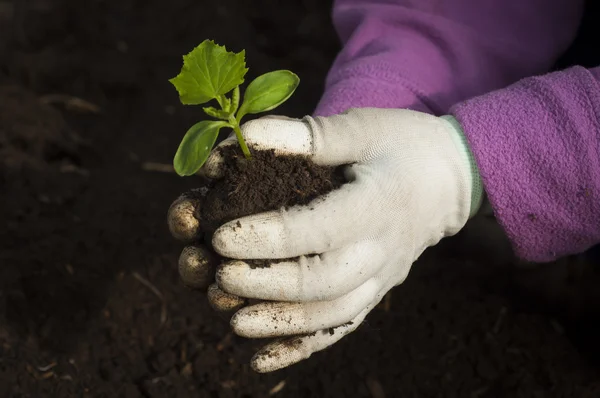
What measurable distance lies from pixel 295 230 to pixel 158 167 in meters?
1.31

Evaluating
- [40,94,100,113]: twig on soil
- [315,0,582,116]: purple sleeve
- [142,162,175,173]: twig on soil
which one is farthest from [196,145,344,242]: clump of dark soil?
[40,94,100,113]: twig on soil

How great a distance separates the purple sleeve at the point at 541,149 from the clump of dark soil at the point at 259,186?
33 cm

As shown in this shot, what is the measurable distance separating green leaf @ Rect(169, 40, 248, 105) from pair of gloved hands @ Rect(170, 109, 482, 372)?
13 centimetres

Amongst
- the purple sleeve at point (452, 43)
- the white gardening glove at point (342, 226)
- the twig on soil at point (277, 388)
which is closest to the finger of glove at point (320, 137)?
the white gardening glove at point (342, 226)

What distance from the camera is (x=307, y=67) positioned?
2.75 meters

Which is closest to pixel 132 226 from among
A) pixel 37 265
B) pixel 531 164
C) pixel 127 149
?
pixel 37 265

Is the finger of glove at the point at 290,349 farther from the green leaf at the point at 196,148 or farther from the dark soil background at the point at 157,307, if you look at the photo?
the green leaf at the point at 196,148

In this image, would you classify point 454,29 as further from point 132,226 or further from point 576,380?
point 132,226

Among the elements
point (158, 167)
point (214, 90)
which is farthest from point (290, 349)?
point (158, 167)

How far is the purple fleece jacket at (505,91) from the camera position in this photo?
1327 mm

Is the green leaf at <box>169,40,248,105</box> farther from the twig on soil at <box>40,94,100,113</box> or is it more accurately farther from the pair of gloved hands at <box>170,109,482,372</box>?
the twig on soil at <box>40,94,100,113</box>

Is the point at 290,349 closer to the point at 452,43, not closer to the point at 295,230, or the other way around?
the point at 295,230

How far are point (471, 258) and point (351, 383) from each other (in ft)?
1.95

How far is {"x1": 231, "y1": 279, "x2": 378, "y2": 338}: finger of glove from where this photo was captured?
1224 mm
